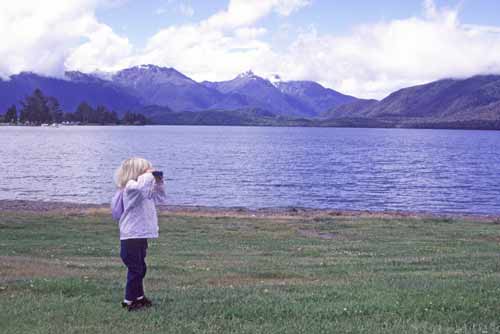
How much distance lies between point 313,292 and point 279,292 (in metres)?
0.71

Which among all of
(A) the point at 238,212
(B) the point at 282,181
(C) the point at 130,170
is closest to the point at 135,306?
(C) the point at 130,170

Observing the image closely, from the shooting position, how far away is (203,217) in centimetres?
4275

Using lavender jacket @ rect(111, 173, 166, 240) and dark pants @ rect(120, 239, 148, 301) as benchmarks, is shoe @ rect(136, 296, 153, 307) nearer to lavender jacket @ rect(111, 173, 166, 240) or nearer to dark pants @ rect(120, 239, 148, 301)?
dark pants @ rect(120, 239, 148, 301)

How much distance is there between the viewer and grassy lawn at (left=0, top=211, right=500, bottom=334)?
9.85 meters

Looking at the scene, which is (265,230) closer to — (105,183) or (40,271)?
(40,271)

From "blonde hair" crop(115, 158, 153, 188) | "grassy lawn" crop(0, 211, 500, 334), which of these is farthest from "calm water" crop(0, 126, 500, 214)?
"blonde hair" crop(115, 158, 153, 188)

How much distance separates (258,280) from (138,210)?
20.7 feet

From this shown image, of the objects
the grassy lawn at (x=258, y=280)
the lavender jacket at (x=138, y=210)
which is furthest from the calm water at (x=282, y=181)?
the lavender jacket at (x=138, y=210)

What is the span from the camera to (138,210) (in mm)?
10648

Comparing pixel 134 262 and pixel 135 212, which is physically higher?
pixel 135 212

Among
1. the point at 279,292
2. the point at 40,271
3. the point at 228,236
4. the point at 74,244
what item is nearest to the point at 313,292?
the point at 279,292

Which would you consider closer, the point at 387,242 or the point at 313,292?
the point at 313,292

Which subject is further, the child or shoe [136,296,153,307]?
shoe [136,296,153,307]

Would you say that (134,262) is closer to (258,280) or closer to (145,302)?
(145,302)
